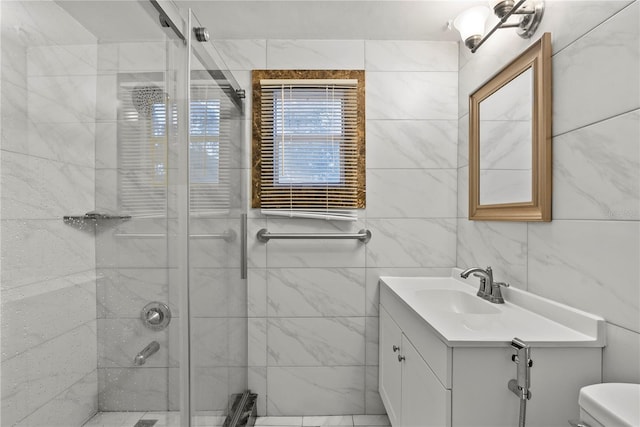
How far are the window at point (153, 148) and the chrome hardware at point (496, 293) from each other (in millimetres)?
1254

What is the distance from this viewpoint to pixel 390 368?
5.67 ft

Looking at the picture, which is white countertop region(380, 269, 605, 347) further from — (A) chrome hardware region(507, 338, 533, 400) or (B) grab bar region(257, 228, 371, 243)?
(B) grab bar region(257, 228, 371, 243)

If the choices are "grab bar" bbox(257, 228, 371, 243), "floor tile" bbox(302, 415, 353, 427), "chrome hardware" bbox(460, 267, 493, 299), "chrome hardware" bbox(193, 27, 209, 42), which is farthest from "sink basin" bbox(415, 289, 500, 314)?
"chrome hardware" bbox(193, 27, 209, 42)

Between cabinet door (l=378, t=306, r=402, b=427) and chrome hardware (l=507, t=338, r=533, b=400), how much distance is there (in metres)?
0.65

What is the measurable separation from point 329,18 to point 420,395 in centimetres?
184

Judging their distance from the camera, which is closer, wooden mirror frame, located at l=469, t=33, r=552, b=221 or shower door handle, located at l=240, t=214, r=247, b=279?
wooden mirror frame, located at l=469, t=33, r=552, b=221

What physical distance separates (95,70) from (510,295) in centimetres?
164

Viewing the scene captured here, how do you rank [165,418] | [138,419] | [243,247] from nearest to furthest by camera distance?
[138,419]
[165,418]
[243,247]

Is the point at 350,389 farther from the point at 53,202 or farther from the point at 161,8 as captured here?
the point at 161,8

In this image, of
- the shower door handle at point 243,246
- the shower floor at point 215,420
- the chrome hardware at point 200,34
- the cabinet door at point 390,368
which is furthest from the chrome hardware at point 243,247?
the chrome hardware at point 200,34

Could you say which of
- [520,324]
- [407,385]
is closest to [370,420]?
[407,385]

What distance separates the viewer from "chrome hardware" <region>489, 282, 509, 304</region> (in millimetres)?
1462

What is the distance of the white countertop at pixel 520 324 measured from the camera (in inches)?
39.3

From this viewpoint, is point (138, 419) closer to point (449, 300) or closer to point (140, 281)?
point (140, 281)
